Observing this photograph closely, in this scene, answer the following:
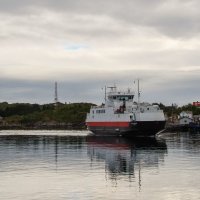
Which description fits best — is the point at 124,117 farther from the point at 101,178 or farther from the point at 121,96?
the point at 101,178

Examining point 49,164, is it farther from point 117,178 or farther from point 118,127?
point 118,127

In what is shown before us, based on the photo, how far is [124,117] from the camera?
105 meters

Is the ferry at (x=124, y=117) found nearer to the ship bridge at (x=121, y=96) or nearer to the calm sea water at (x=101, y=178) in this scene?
the ship bridge at (x=121, y=96)

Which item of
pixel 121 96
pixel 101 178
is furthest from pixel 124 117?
pixel 101 178

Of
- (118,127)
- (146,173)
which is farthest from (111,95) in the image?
(146,173)

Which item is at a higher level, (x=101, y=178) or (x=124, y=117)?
(x=124, y=117)

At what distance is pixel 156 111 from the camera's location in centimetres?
10400

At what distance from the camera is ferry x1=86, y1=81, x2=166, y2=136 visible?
102250 mm

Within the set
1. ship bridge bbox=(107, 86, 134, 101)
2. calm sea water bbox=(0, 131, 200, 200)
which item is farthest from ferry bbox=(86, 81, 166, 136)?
calm sea water bbox=(0, 131, 200, 200)

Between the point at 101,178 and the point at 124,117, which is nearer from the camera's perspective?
the point at 101,178

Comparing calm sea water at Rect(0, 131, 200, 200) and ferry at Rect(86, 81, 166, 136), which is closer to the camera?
calm sea water at Rect(0, 131, 200, 200)

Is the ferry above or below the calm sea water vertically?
above

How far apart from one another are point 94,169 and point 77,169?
1533 millimetres

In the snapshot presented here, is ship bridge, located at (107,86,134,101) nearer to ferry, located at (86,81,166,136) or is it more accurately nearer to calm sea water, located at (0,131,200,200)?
ferry, located at (86,81,166,136)
